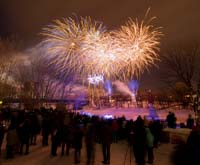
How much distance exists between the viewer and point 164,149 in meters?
11.5

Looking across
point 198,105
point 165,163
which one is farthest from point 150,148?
point 198,105

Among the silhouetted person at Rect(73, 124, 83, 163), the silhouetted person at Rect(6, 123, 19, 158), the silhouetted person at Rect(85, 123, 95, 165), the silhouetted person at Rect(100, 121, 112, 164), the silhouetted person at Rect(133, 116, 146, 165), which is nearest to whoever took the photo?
the silhouetted person at Rect(133, 116, 146, 165)

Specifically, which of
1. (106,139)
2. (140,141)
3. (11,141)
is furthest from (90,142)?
(11,141)

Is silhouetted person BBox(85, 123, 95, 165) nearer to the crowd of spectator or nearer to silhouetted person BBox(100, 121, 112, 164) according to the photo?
the crowd of spectator

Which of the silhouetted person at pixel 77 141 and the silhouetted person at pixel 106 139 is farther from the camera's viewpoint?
the silhouetted person at pixel 77 141

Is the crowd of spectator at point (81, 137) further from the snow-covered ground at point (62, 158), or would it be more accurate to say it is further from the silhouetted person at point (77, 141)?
the snow-covered ground at point (62, 158)

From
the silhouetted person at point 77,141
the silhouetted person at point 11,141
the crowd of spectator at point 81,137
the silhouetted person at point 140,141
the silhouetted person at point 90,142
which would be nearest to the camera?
the silhouetted person at point 140,141

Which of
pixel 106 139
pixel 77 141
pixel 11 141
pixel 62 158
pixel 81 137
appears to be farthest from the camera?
pixel 62 158

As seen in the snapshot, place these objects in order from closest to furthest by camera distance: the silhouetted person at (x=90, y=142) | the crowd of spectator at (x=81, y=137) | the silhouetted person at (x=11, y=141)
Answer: the crowd of spectator at (x=81, y=137)
the silhouetted person at (x=90, y=142)
the silhouetted person at (x=11, y=141)

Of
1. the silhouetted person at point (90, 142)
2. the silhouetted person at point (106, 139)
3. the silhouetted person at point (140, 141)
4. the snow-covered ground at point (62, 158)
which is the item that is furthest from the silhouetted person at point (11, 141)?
the silhouetted person at point (140, 141)

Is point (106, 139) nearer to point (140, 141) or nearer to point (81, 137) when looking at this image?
point (81, 137)

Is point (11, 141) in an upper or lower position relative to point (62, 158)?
upper

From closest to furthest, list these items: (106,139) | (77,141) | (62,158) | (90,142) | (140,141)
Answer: (140,141)
(90,142)
(106,139)
(77,141)
(62,158)

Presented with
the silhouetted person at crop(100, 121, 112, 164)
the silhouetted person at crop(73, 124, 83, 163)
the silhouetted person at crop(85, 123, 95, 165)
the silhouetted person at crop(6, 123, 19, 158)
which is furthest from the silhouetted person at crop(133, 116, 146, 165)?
the silhouetted person at crop(6, 123, 19, 158)
